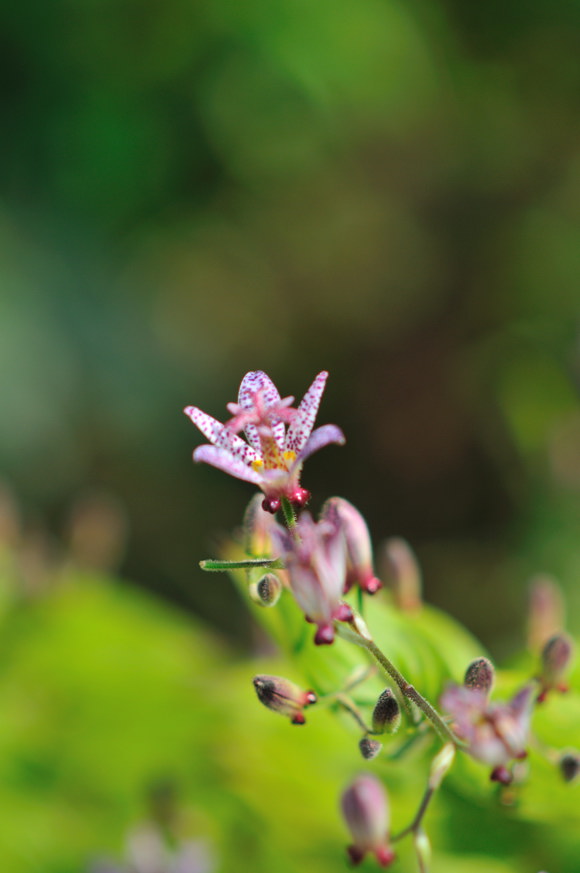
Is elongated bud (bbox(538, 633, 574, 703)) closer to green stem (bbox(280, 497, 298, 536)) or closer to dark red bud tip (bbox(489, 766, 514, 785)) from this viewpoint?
dark red bud tip (bbox(489, 766, 514, 785))

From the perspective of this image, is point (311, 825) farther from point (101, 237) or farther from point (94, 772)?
point (101, 237)

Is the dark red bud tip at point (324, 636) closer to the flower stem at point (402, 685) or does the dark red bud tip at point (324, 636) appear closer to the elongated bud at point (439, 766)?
the flower stem at point (402, 685)

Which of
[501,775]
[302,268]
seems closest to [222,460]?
[501,775]

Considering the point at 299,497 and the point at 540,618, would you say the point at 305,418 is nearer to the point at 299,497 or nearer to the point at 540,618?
the point at 299,497

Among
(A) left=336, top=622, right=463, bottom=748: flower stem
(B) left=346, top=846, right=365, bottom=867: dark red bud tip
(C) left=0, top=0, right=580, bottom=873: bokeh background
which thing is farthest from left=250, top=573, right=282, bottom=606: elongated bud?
(C) left=0, top=0, right=580, bottom=873: bokeh background

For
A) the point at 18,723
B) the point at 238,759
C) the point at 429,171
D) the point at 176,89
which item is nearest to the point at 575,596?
the point at 238,759
